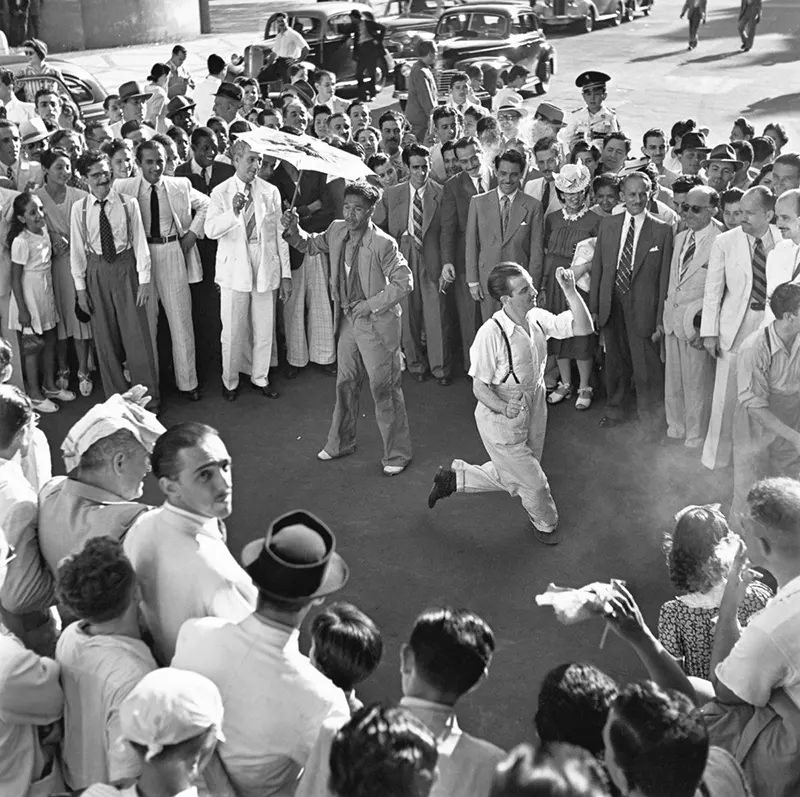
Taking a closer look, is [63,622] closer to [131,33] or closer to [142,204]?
[142,204]

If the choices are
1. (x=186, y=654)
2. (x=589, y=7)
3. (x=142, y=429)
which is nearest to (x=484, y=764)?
(x=186, y=654)

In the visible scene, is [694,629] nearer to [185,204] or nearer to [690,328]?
[690,328]

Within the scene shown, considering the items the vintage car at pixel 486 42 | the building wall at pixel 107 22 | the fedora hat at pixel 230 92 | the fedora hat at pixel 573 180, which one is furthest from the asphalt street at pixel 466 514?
the building wall at pixel 107 22

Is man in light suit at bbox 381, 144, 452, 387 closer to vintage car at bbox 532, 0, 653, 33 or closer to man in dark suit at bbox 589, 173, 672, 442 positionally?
man in dark suit at bbox 589, 173, 672, 442

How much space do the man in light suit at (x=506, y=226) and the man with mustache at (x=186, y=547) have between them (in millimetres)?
4960

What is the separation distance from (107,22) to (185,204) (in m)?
20.5

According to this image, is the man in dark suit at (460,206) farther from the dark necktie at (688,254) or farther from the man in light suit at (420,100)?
the man in light suit at (420,100)

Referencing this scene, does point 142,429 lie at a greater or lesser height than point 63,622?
greater

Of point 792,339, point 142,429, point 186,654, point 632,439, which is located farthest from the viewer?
point 632,439

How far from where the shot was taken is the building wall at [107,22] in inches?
1052

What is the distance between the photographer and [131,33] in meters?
27.9

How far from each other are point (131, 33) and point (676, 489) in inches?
938

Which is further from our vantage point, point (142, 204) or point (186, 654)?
point (142, 204)

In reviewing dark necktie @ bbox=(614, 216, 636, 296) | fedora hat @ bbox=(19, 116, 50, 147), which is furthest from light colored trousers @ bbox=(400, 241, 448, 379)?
fedora hat @ bbox=(19, 116, 50, 147)
